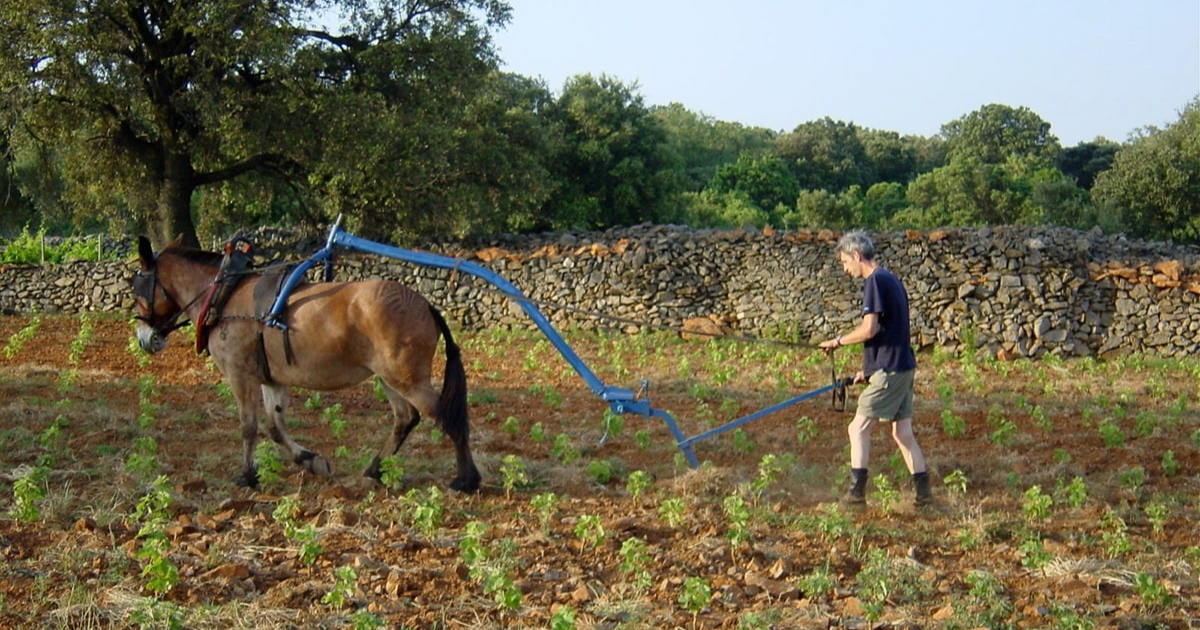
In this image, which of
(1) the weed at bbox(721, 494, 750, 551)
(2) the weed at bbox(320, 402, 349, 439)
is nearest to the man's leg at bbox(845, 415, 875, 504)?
(1) the weed at bbox(721, 494, 750, 551)

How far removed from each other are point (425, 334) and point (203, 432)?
10.9 ft

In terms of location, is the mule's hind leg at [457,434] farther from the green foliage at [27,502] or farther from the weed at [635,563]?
the green foliage at [27,502]

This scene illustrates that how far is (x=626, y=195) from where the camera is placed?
29.0 meters

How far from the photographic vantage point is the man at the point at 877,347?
7492 mm

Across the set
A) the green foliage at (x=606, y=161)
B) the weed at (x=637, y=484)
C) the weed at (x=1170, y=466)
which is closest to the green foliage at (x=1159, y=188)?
the green foliage at (x=606, y=161)

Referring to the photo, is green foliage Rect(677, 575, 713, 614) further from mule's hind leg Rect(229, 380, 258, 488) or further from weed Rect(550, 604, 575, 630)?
mule's hind leg Rect(229, 380, 258, 488)

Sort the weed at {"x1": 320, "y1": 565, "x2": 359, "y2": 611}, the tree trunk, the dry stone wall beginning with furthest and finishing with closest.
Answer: the tree trunk → the dry stone wall → the weed at {"x1": 320, "y1": 565, "x2": 359, "y2": 611}

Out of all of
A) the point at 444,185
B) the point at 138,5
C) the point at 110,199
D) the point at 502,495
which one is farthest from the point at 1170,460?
the point at 110,199

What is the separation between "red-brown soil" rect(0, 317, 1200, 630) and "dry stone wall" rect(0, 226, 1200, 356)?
16.5 ft

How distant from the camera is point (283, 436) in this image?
8.48 m

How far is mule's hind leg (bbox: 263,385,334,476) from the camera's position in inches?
329

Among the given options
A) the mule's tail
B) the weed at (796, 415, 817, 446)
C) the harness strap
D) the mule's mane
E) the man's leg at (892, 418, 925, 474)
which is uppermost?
the mule's mane

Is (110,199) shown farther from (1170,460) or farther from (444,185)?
(1170,460)

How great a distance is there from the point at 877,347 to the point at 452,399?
2.82 meters
